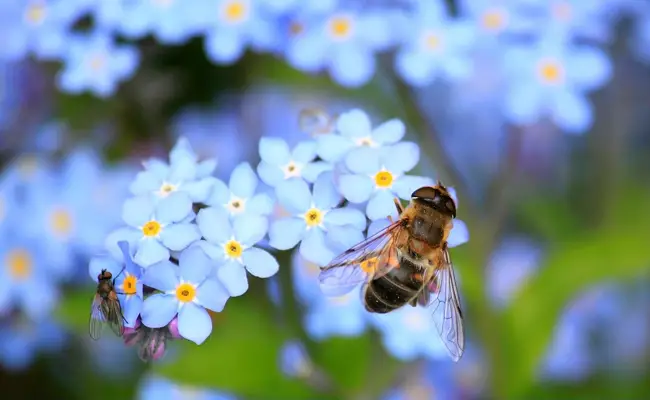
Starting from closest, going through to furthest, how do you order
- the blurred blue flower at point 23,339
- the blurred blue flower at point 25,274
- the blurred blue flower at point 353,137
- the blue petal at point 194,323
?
the blue petal at point 194,323, the blurred blue flower at point 353,137, the blurred blue flower at point 25,274, the blurred blue flower at point 23,339

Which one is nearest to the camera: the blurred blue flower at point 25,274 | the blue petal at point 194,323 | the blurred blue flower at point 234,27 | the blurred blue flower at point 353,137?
the blue petal at point 194,323

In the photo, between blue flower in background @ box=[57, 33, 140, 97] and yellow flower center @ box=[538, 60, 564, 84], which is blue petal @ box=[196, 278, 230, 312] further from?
yellow flower center @ box=[538, 60, 564, 84]

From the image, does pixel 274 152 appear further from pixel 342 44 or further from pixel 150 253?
pixel 342 44

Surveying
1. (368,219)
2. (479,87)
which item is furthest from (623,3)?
(368,219)

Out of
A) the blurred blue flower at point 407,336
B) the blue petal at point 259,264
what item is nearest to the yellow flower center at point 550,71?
the blurred blue flower at point 407,336

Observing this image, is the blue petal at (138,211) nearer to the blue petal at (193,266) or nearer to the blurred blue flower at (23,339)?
the blue petal at (193,266)

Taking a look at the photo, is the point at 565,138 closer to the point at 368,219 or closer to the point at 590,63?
the point at 590,63

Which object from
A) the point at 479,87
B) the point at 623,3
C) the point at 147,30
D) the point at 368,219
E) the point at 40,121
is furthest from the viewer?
the point at 479,87
